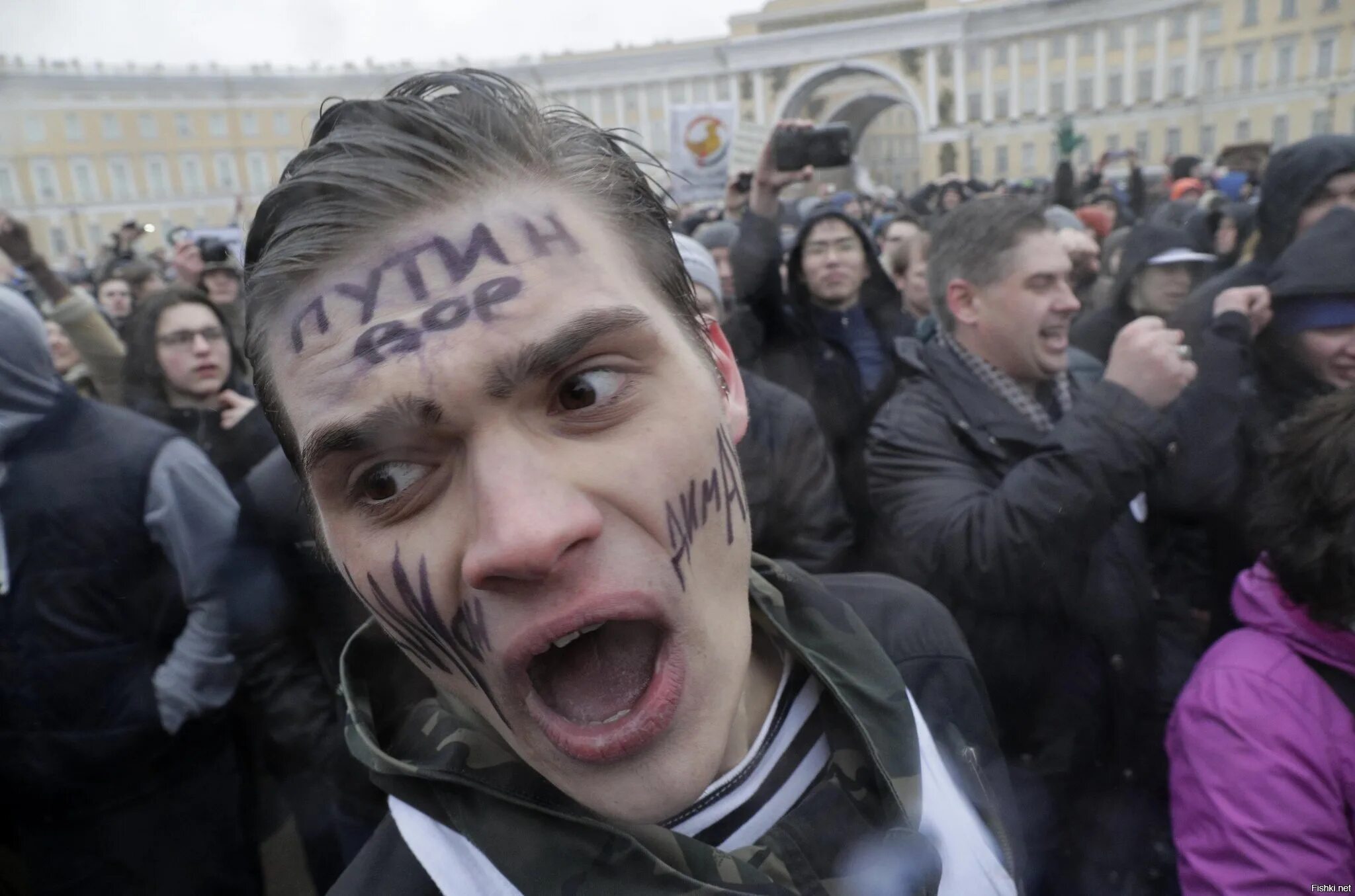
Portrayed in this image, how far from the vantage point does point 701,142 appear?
627cm

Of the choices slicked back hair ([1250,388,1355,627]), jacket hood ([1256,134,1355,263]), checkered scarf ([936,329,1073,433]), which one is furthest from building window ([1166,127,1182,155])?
slicked back hair ([1250,388,1355,627])

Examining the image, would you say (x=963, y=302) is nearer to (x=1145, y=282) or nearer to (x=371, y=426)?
(x=1145, y=282)

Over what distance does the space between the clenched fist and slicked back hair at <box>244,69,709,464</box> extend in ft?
4.32

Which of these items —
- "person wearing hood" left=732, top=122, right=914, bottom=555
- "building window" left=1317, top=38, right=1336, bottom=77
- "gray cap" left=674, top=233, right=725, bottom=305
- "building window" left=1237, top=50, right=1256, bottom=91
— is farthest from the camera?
"building window" left=1237, top=50, right=1256, bottom=91

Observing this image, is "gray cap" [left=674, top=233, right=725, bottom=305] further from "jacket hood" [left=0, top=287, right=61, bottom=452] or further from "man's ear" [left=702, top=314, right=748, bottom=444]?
"jacket hood" [left=0, top=287, right=61, bottom=452]

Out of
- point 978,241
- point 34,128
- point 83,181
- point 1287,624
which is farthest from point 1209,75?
point 34,128

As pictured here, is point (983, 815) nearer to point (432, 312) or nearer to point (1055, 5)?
point (432, 312)

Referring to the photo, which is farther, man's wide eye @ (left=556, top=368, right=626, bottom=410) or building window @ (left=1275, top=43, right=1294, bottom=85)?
building window @ (left=1275, top=43, right=1294, bottom=85)

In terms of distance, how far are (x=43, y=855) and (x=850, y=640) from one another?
90.9 inches

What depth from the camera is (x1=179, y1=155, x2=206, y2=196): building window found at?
7.46 ft

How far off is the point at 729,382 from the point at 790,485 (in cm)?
120

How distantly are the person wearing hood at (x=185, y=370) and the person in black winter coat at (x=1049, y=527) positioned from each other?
7.78 feet

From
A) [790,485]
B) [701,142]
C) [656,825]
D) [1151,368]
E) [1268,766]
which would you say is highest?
[701,142]

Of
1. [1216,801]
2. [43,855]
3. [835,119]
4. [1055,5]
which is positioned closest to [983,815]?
[1216,801]
